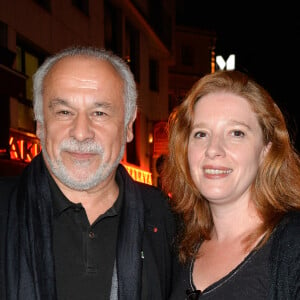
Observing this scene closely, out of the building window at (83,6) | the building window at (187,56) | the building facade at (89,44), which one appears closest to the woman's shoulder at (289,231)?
the building facade at (89,44)

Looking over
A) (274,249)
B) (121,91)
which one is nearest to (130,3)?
(121,91)

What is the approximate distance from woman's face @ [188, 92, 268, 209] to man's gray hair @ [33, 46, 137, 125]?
507 mm

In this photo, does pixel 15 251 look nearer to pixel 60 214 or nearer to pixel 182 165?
pixel 60 214

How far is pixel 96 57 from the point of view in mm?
3377

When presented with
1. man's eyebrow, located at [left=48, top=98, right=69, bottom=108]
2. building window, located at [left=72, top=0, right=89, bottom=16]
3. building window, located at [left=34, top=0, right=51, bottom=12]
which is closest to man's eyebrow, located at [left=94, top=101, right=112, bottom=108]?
man's eyebrow, located at [left=48, top=98, right=69, bottom=108]

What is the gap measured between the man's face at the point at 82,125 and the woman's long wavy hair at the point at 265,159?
400 mm

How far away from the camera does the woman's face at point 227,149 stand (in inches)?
117

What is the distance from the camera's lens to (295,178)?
3.18 meters

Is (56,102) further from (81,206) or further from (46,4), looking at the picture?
(46,4)

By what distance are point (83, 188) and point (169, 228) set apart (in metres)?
0.77

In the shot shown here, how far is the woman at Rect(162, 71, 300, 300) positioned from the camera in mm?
2871

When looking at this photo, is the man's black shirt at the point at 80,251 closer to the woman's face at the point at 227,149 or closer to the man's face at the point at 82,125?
the man's face at the point at 82,125

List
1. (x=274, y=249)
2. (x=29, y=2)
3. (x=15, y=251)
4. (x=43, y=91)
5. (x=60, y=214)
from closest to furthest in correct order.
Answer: (x=274, y=249) < (x=15, y=251) < (x=60, y=214) < (x=43, y=91) < (x=29, y=2)

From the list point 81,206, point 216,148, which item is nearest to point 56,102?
point 81,206
